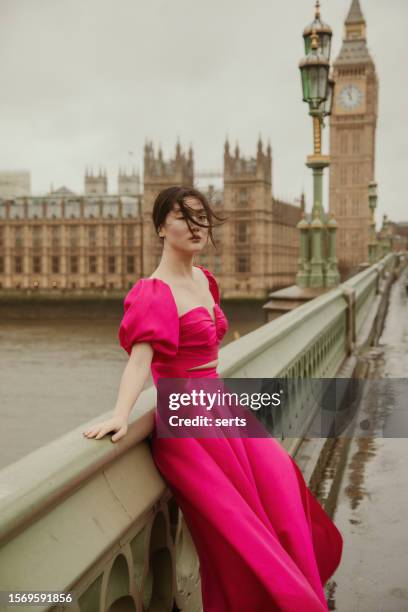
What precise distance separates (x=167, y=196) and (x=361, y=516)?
2020 mm

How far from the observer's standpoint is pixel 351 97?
362ft

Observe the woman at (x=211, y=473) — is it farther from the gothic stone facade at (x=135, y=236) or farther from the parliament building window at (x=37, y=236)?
the parliament building window at (x=37, y=236)

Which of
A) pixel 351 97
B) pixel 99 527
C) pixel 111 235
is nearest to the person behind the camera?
pixel 99 527

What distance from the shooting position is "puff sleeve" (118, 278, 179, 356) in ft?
6.83

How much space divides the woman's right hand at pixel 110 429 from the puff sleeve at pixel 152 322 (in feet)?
0.88

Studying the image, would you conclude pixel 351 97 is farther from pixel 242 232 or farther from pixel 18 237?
pixel 18 237

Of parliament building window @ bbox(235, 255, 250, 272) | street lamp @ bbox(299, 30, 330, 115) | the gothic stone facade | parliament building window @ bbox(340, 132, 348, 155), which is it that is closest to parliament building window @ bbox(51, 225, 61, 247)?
the gothic stone facade

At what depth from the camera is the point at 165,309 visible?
2.12m

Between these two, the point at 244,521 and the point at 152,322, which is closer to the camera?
the point at 244,521

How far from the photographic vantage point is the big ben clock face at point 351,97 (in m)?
110

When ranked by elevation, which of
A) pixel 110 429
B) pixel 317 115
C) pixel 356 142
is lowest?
pixel 110 429

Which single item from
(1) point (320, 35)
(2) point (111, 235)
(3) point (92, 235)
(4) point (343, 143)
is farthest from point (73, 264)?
(1) point (320, 35)

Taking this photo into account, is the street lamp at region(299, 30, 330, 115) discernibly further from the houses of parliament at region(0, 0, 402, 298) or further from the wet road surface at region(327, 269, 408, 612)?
the houses of parliament at region(0, 0, 402, 298)

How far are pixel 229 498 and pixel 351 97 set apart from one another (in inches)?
4536
